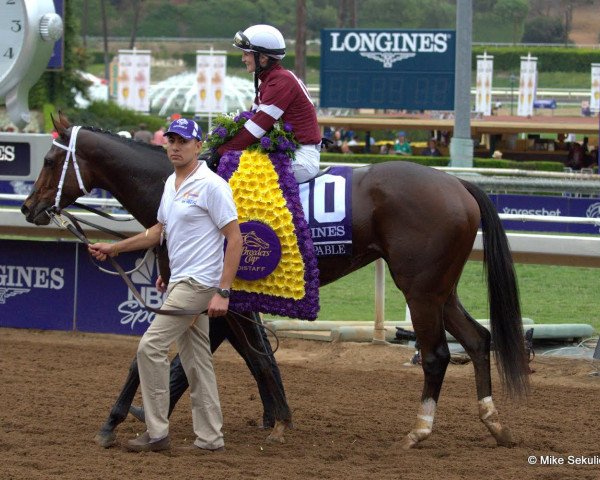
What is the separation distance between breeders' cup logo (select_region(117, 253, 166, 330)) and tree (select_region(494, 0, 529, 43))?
68.8m

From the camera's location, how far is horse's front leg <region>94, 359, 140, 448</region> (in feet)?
19.4

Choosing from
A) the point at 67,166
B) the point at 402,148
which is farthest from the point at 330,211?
the point at 402,148

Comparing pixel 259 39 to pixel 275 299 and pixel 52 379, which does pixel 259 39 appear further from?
pixel 52 379

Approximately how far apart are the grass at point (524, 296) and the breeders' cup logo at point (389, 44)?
1296 cm

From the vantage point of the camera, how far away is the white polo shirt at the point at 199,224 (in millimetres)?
5422

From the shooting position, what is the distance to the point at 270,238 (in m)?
6.17

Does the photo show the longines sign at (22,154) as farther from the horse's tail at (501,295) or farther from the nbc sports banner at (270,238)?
the horse's tail at (501,295)

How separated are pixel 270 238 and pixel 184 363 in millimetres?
889

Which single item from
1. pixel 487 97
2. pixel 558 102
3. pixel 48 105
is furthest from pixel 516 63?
pixel 48 105

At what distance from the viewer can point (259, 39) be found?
20.4ft

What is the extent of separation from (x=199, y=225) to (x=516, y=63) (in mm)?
60427

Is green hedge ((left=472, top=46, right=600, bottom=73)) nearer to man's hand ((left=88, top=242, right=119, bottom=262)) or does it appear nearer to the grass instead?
the grass

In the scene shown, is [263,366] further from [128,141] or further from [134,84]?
[134,84]

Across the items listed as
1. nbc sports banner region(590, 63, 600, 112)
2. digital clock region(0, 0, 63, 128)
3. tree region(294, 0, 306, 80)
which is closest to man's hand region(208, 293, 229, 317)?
digital clock region(0, 0, 63, 128)
